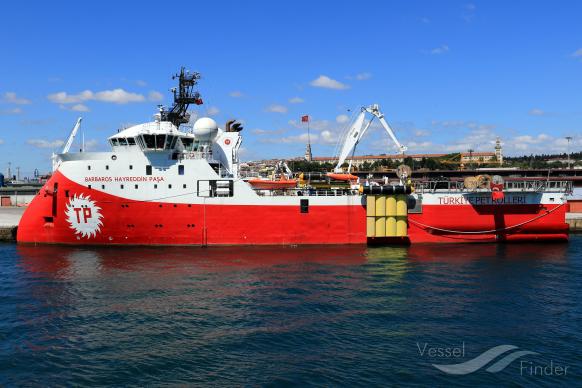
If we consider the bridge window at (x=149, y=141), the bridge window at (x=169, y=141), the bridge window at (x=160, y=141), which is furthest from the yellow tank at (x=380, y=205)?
the bridge window at (x=149, y=141)

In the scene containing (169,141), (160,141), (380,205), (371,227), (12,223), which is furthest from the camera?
(12,223)

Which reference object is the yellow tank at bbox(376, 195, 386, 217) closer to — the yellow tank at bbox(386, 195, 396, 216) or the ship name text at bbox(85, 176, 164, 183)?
the yellow tank at bbox(386, 195, 396, 216)

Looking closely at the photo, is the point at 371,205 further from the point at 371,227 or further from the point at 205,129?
the point at 205,129

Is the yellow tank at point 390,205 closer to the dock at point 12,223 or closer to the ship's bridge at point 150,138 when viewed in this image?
the ship's bridge at point 150,138

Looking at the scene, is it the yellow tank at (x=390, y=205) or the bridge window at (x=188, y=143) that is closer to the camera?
the yellow tank at (x=390, y=205)

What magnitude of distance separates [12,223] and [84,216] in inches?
502

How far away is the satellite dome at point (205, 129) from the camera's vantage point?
32.2 m

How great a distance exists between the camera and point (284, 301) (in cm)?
1872

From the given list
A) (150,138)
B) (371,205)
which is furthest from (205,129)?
(371,205)

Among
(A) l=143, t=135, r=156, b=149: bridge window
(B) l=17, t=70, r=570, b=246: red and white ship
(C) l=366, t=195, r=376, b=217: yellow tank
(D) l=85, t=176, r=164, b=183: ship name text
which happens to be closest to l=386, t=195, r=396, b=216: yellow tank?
(B) l=17, t=70, r=570, b=246: red and white ship

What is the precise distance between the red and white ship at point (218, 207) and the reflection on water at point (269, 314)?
270cm

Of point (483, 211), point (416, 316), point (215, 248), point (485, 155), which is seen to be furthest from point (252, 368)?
point (485, 155)

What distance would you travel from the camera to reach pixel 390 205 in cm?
3069

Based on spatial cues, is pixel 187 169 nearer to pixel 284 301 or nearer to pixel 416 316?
pixel 284 301
